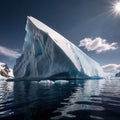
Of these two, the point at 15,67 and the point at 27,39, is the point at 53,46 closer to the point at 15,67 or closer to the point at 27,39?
the point at 27,39

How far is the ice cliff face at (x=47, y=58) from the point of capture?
180 ft

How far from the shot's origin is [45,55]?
62312mm

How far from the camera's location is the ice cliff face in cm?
5475

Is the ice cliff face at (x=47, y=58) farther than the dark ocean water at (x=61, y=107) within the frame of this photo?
Yes

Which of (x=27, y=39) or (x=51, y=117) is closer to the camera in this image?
(x=51, y=117)

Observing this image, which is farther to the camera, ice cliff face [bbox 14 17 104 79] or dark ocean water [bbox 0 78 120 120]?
ice cliff face [bbox 14 17 104 79]

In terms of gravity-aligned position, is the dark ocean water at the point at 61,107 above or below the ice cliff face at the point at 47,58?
below

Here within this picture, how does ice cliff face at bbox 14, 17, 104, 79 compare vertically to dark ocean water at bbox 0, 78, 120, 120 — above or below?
above

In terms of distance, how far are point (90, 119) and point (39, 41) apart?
58.7 metres

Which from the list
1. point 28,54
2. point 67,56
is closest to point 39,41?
point 28,54

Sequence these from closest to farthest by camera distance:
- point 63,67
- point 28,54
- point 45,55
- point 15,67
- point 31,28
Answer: point 63,67 → point 45,55 → point 31,28 → point 28,54 → point 15,67

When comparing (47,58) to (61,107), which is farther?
(47,58)

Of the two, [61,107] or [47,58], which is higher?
[47,58]

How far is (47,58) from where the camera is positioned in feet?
201
